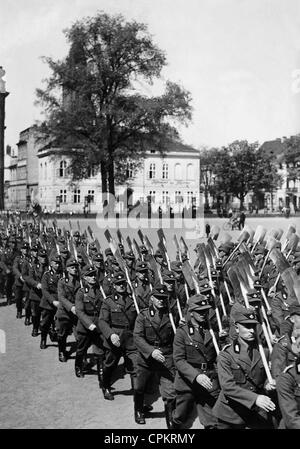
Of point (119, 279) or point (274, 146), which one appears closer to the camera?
point (119, 279)

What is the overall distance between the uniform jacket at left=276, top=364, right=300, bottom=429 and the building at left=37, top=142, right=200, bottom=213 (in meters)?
58.2

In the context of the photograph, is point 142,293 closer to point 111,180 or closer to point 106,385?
point 106,385

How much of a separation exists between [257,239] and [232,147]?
166 feet

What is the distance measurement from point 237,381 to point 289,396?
25.2 inches

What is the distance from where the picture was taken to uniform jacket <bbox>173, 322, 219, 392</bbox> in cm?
590

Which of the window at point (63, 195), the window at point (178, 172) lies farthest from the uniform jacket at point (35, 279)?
the window at point (178, 172)

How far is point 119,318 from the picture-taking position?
305 inches

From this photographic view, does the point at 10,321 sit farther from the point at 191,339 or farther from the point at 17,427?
the point at 191,339

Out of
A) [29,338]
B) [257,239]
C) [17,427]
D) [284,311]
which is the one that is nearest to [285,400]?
[284,311]

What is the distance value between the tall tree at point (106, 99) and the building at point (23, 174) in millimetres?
38340

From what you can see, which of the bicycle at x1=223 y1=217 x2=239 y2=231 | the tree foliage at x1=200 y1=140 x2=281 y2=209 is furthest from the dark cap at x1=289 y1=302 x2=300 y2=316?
the tree foliage at x1=200 y1=140 x2=281 y2=209

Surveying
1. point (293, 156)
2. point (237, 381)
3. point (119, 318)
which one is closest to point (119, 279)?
point (119, 318)

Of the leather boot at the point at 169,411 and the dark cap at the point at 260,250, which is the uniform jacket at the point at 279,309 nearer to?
the leather boot at the point at 169,411
